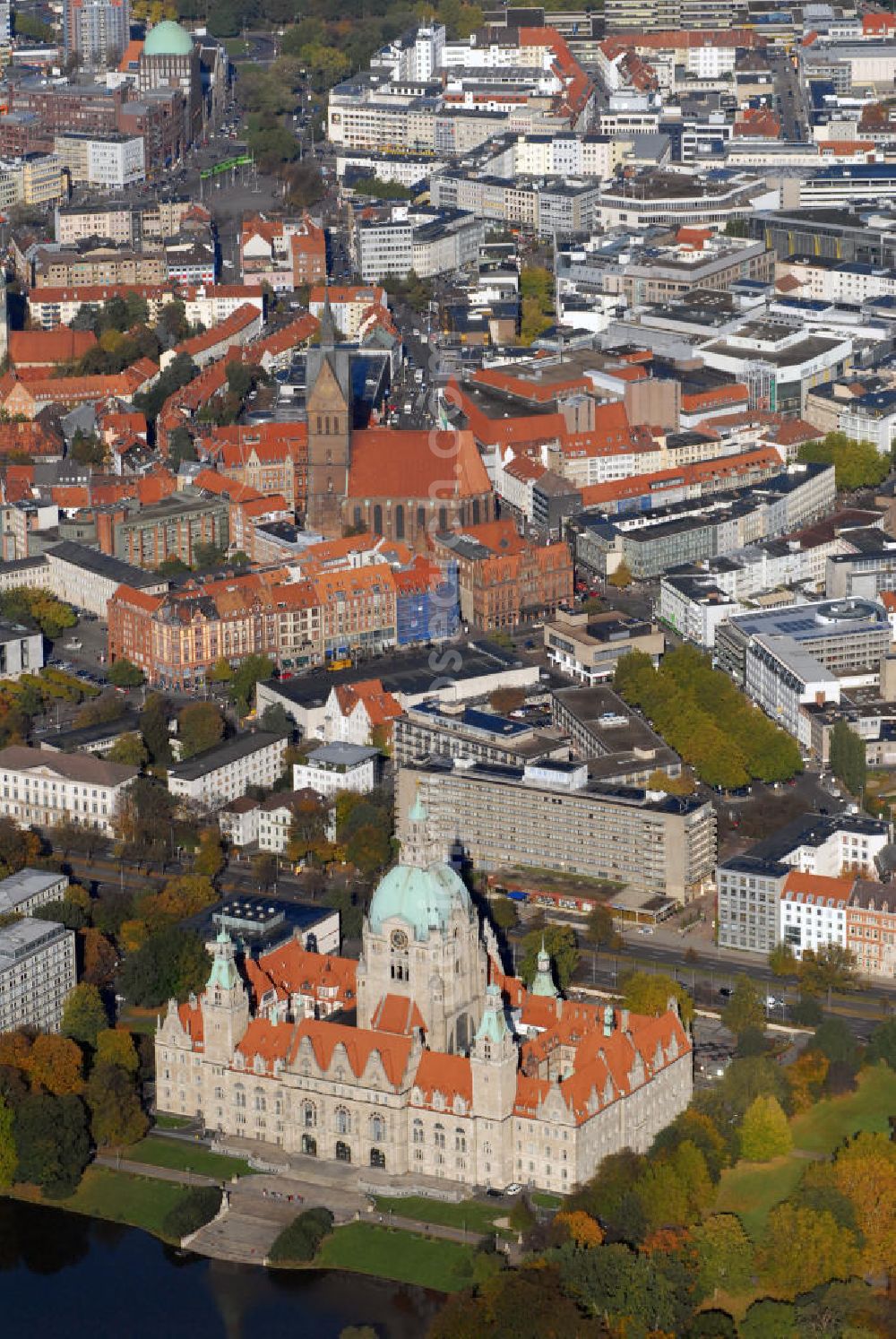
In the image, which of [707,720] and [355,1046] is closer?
[355,1046]

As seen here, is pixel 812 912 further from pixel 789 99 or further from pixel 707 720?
pixel 789 99

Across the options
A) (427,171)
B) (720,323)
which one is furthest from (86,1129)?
(427,171)

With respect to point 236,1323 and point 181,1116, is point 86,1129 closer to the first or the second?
point 181,1116

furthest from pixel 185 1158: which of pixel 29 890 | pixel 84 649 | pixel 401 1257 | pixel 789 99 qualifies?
pixel 789 99

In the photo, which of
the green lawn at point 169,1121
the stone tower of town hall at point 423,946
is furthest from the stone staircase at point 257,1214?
the stone tower of town hall at point 423,946

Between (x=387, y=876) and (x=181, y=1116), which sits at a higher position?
(x=387, y=876)
